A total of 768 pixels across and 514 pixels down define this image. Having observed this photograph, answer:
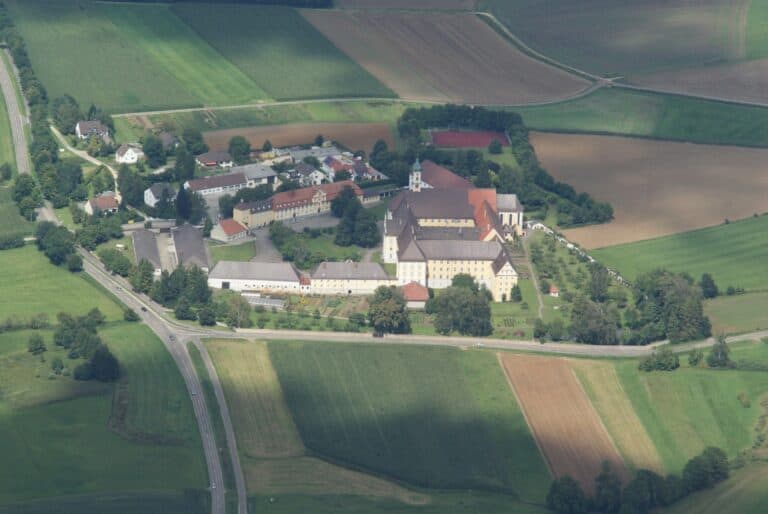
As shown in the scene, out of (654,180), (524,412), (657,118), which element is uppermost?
(657,118)

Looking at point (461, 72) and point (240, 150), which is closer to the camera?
point (240, 150)


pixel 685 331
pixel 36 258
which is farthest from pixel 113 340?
pixel 685 331

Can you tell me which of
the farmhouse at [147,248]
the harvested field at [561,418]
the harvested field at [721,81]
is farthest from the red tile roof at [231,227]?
the harvested field at [721,81]

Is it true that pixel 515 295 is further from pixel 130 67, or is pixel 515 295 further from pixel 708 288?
pixel 130 67

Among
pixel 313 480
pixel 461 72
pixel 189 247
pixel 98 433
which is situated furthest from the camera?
pixel 461 72

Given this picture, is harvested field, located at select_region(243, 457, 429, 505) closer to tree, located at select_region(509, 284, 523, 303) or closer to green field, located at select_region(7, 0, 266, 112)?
tree, located at select_region(509, 284, 523, 303)

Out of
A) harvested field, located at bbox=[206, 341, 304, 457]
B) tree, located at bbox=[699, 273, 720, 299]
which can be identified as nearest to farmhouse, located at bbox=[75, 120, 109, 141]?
harvested field, located at bbox=[206, 341, 304, 457]

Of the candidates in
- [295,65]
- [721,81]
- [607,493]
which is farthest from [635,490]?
[295,65]
